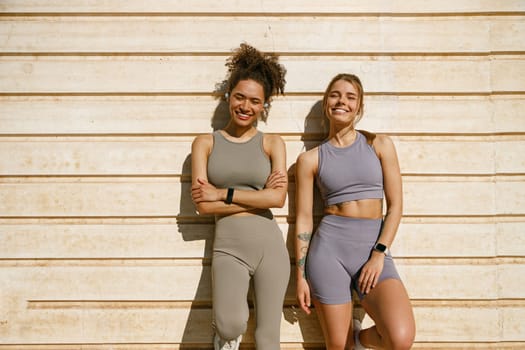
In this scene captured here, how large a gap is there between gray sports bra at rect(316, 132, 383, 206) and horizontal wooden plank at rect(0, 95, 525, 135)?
365 mm

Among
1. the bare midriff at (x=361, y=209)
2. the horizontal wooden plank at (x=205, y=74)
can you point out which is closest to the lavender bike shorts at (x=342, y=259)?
the bare midriff at (x=361, y=209)

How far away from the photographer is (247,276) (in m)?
2.57

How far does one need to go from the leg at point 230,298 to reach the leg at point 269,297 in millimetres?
97

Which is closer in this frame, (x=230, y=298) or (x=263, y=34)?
(x=230, y=298)

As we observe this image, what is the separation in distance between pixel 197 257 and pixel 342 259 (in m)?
1.12

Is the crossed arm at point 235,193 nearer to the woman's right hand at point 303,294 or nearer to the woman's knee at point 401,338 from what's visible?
the woman's right hand at point 303,294

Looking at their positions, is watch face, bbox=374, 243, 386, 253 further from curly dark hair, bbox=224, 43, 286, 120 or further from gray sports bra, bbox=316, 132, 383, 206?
curly dark hair, bbox=224, 43, 286, 120

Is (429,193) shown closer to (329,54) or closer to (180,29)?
(329,54)

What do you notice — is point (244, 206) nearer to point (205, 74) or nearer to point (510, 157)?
point (205, 74)

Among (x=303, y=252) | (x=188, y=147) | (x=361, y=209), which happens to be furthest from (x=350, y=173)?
(x=188, y=147)

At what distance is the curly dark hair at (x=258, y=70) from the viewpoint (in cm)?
273

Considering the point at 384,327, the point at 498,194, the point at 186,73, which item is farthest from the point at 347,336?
the point at 186,73

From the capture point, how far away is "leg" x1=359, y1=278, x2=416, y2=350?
236 cm

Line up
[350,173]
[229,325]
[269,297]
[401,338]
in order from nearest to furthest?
[401,338], [229,325], [269,297], [350,173]
